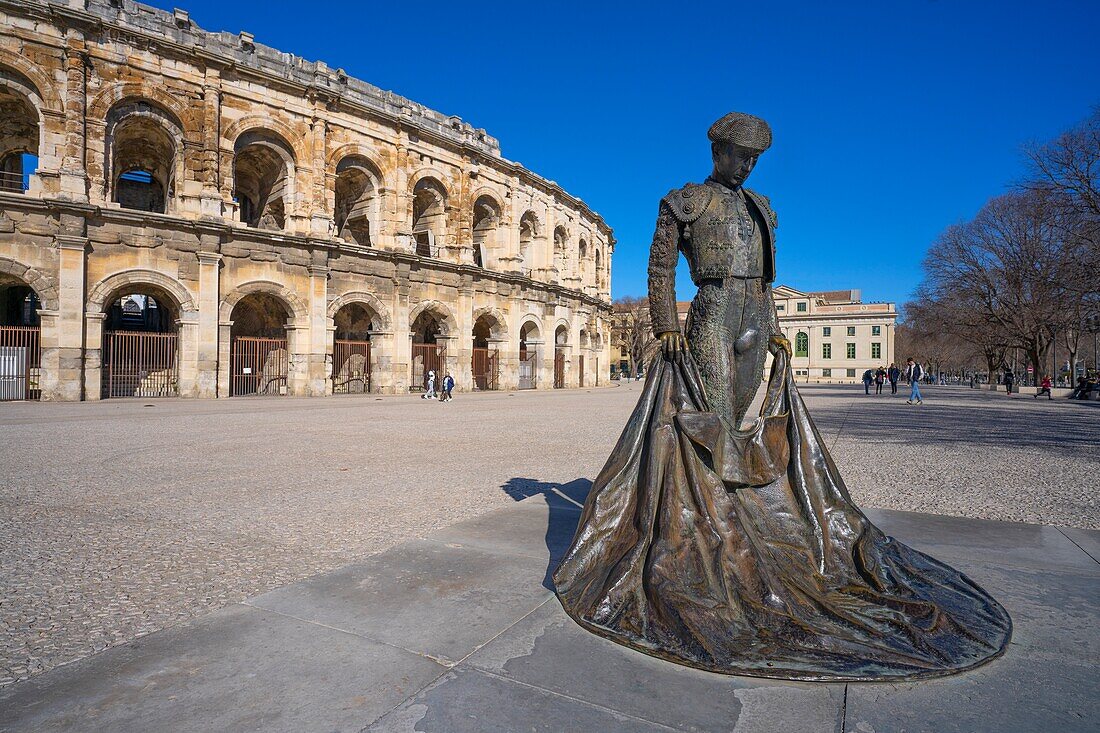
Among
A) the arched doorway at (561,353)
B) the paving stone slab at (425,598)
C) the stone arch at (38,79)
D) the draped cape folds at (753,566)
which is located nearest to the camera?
the draped cape folds at (753,566)

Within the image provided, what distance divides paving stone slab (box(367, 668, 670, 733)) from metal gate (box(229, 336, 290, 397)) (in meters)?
23.1

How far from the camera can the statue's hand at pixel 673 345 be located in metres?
3.27

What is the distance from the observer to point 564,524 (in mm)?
4582

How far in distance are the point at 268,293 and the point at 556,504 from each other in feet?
67.0

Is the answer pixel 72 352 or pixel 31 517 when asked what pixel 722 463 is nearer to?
pixel 31 517

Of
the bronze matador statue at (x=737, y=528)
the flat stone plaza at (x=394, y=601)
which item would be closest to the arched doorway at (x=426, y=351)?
the flat stone plaza at (x=394, y=601)

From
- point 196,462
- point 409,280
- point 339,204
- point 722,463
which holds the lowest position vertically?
point 196,462

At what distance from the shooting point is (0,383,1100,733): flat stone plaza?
79.8 inches

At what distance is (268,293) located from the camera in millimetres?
22453

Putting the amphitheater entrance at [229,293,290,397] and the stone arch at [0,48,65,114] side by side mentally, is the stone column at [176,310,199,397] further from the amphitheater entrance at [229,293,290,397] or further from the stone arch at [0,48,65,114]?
the stone arch at [0,48,65,114]

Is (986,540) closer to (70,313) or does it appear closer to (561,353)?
(70,313)

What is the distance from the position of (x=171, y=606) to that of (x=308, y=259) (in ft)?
72.4

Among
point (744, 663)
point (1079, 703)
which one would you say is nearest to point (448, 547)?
point (744, 663)

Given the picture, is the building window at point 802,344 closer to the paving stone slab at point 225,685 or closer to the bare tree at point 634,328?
the bare tree at point 634,328
